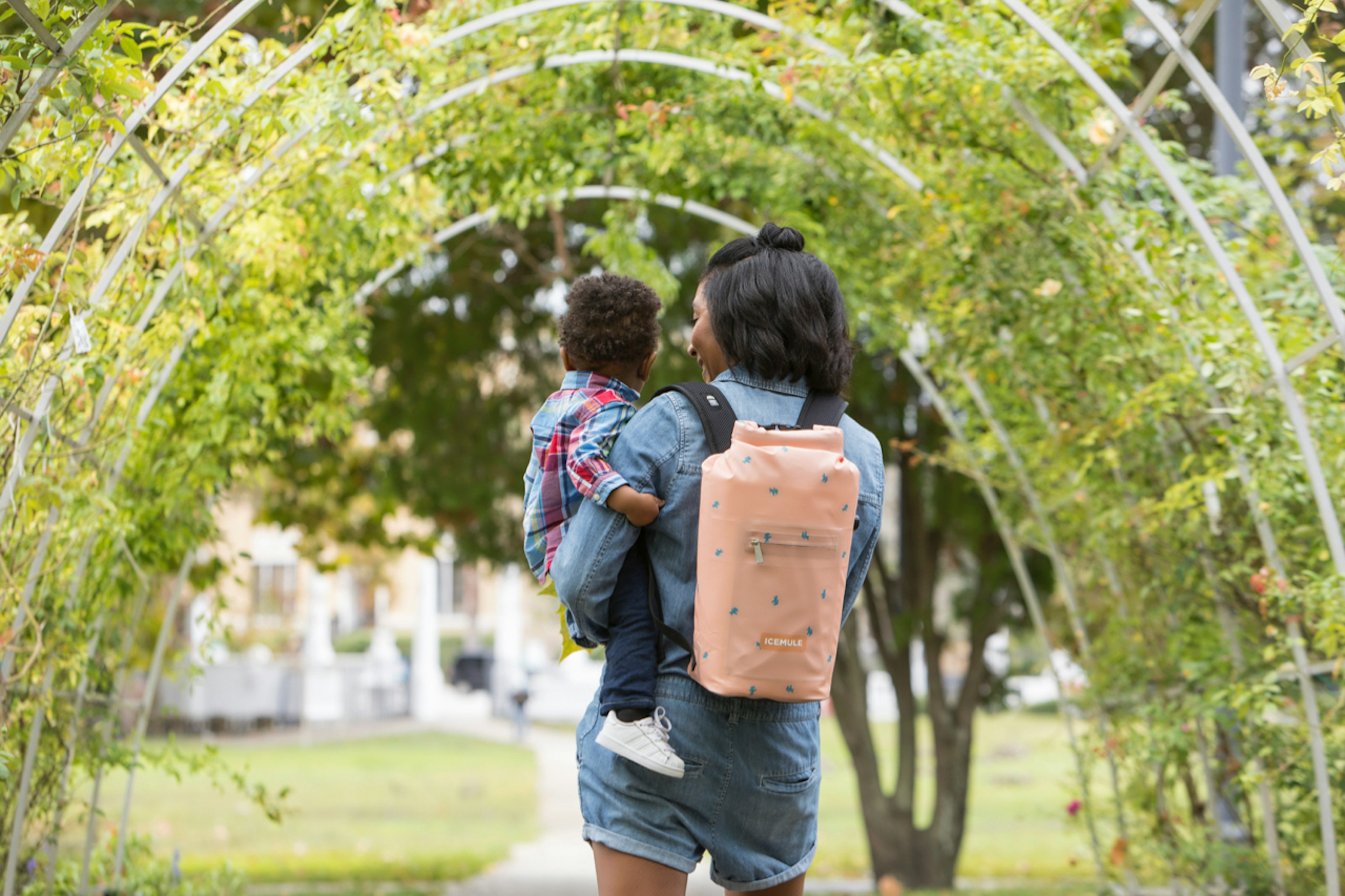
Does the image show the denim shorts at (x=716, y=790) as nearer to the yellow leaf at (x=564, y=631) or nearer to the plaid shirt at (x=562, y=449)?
the yellow leaf at (x=564, y=631)

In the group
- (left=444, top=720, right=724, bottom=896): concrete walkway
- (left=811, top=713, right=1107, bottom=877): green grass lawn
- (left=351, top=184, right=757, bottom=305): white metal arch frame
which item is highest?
(left=351, top=184, right=757, bottom=305): white metal arch frame

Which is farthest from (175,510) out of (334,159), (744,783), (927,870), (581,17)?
(927,870)

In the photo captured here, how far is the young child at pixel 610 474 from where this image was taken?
1.66 metres

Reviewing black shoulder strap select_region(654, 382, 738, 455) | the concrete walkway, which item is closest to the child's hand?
black shoulder strap select_region(654, 382, 738, 455)

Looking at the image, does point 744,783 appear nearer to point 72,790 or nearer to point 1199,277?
point 1199,277

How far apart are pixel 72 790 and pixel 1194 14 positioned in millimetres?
3955

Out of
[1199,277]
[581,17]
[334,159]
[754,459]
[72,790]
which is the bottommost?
[72,790]

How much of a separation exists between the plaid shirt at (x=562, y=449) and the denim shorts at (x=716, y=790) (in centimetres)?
28

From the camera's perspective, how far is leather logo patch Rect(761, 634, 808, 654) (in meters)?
1.61

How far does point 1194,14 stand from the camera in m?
2.85

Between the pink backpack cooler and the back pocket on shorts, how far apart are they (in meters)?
0.16

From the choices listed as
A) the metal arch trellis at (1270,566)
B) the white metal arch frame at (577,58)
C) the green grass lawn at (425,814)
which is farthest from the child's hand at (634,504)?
the green grass lawn at (425,814)

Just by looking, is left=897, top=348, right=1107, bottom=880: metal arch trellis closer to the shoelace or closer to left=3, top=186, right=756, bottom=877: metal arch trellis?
left=3, top=186, right=756, bottom=877: metal arch trellis

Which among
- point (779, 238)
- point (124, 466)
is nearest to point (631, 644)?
point (779, 238)
